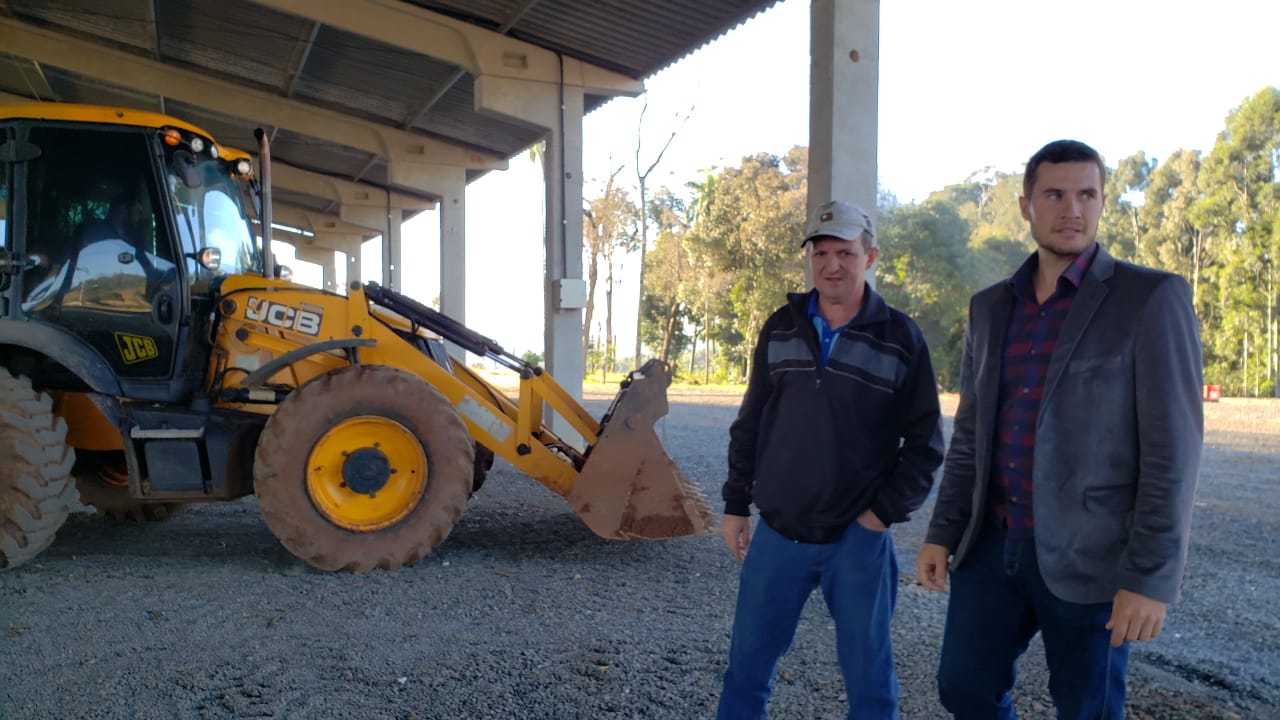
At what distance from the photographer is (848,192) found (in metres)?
6.14

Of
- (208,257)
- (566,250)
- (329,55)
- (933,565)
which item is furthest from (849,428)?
(329,55)

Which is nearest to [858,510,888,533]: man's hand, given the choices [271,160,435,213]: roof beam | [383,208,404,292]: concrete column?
[383,208,404,292]: concrete column

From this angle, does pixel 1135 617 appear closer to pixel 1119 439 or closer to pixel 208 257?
pixel 1119 439

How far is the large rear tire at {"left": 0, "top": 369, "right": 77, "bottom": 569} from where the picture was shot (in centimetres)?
497

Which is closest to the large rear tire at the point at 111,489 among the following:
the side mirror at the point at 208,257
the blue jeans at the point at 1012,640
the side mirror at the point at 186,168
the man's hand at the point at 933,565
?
the side mirror at the point at 208,257

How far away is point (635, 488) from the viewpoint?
5379 millimetres

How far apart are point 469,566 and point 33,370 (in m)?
2.88

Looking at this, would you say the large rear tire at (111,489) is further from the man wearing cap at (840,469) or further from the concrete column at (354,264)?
the concrete column at (354,264)

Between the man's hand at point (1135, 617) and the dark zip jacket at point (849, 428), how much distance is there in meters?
0.60

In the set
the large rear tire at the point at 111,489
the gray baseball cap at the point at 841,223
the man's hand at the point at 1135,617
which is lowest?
the large rear tire at the point at 111,489

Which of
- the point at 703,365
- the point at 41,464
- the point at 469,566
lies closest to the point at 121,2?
the point at 41,464

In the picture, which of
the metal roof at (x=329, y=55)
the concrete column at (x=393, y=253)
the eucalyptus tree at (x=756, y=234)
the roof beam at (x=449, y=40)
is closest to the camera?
the metal roof at (x=329, y=55)

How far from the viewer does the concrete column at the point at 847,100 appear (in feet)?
20.0

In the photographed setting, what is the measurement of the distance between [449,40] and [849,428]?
9116mm
